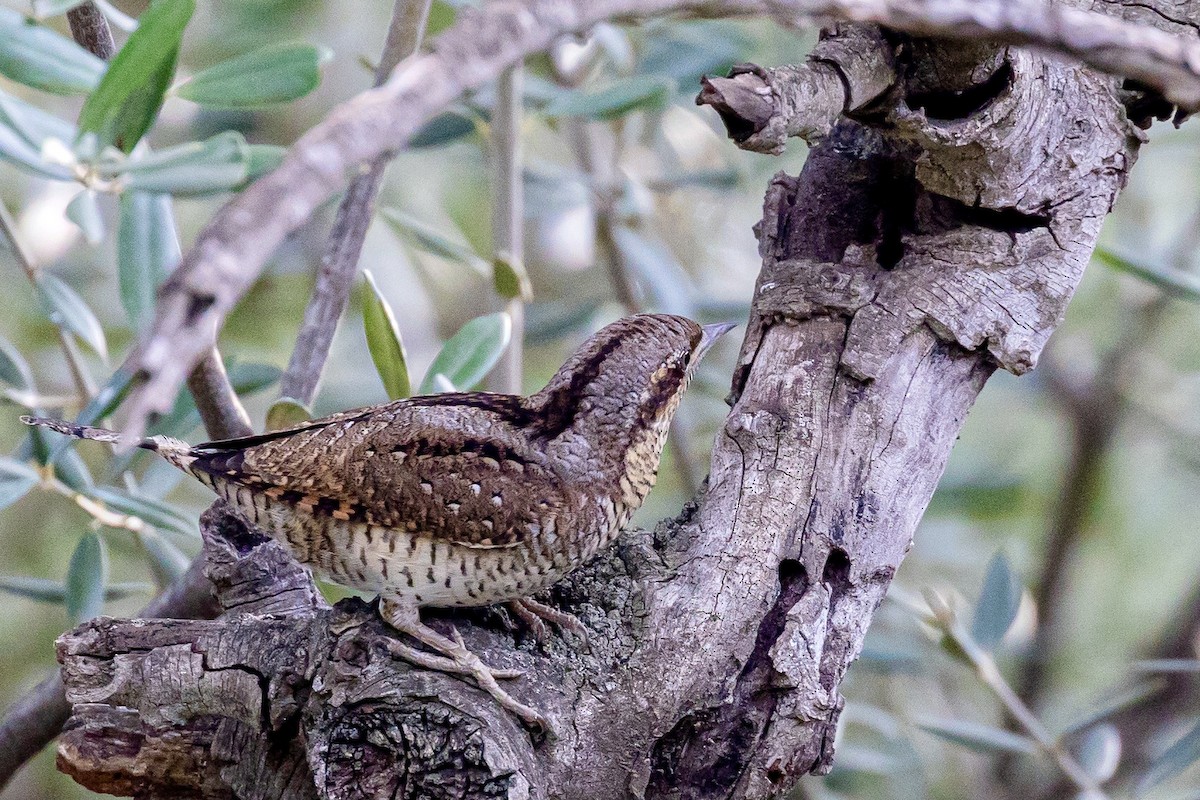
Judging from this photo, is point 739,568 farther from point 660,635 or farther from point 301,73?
point 301,73

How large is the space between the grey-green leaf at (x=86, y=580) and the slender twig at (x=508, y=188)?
1074 millimetres

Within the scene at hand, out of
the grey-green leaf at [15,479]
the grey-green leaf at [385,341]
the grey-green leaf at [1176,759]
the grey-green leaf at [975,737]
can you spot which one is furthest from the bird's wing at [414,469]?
the grey-green leaf at [1176,759]

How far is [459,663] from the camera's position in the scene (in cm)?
153

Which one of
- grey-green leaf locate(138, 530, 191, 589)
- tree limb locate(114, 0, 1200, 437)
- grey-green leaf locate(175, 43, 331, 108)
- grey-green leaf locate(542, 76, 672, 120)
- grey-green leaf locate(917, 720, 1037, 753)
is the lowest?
grey-green leaf locate(917, 720, 1037, 753)

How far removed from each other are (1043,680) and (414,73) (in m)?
4.46

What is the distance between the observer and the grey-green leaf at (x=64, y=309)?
2131 millimetres

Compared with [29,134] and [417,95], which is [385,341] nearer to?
[29,134]

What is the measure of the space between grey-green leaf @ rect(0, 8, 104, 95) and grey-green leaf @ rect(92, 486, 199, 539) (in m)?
0.77

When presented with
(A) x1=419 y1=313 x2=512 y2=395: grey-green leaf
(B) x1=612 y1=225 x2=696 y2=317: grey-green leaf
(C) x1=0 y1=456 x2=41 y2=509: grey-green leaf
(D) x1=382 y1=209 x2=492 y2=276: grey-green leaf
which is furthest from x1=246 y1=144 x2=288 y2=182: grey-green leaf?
(B) x1=612 y1=225 x2=696 y2=317: grey-green leaf

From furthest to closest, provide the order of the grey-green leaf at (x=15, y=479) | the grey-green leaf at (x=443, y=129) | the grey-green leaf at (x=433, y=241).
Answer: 1. the grey-green leaf at (x=443, y=129)
2. the grey-green leaf at (x=433, y=241)
3. the grey-green leaf at (x=15, y=479)

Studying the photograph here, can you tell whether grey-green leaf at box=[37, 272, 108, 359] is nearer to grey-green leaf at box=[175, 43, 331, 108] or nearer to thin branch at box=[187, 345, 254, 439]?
thin branch at box=[187, 345, 254, 439]

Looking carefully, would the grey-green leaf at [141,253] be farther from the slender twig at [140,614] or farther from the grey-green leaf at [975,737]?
the grey-green leaf at [975,737]

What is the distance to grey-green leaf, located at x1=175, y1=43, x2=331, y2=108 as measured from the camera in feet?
6.31

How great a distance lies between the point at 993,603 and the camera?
104 inches
